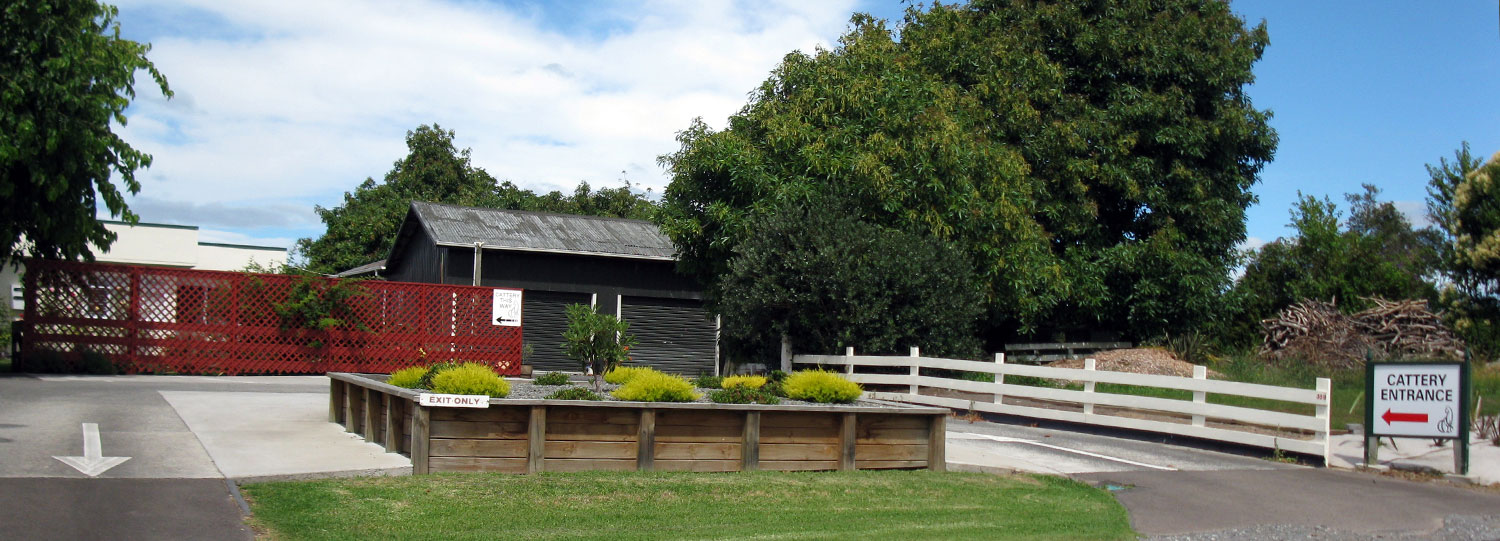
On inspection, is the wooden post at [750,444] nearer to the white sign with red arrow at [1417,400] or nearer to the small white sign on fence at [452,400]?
the small white sign on fence at [452,400]

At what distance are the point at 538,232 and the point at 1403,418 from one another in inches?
858

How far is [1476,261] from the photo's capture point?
26.9 m

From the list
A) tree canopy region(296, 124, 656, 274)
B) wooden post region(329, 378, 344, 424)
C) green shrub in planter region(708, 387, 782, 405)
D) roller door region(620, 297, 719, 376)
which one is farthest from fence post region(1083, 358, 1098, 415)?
tree canopy region(296, 124, 656, 274)

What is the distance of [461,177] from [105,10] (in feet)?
92.4

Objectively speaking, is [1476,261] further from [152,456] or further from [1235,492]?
[152,456]

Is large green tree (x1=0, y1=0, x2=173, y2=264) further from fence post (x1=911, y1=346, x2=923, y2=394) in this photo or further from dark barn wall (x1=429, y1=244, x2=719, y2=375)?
fence post (x1=911, y1=346, x2=923, y2=394)

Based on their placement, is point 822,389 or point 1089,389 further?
point 1089,389

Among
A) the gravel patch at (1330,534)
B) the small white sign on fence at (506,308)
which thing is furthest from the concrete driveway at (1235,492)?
the small white sign on fence at (506,308)

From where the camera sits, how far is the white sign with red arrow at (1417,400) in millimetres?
10938

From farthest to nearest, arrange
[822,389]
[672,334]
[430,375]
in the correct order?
1. [672,334]
2. [822,389]
3. [430,375]

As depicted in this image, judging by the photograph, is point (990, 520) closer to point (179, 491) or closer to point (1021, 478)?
point (1021, 478)

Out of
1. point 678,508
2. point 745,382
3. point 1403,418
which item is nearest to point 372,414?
point 745,382

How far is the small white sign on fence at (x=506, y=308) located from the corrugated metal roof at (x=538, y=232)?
346cm

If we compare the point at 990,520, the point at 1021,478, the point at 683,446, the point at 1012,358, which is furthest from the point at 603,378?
the point at 1012,358
